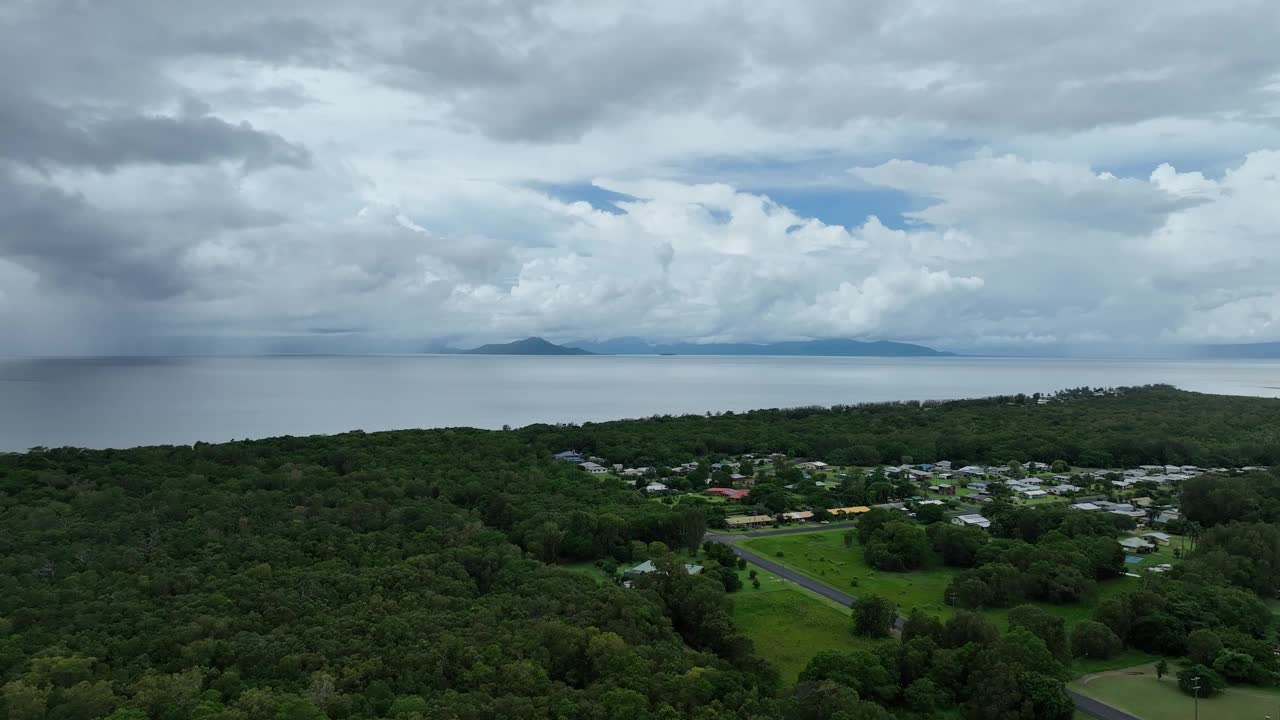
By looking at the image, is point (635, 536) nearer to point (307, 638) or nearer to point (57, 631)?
point (307, 638)

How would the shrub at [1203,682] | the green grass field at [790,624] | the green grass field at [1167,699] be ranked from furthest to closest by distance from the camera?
1. the green grass field at [790,624]
2. the shrub at [1203,682]
3. the green grass field at [1167,699]

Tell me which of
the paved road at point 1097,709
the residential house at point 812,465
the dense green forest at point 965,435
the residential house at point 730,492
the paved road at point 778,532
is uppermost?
the dense green forest at point 965,435

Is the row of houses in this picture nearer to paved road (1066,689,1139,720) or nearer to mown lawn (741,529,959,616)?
mown lawn (741,529,959,616)

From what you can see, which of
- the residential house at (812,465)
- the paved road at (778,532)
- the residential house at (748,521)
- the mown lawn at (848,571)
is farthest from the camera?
the residential house at (812,465)

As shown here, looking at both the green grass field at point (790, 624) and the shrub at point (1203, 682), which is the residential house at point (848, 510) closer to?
the green grass field at point (790, 624)

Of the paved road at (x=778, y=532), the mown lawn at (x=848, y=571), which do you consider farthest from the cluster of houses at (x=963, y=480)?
the mown lawn at (x=848, y=571)

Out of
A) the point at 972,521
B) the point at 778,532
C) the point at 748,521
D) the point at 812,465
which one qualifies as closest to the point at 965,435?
the point at 812,465

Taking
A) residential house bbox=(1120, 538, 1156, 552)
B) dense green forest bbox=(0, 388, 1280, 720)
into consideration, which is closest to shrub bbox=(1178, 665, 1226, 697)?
dense green forest bbox=(0, 388, 1280, 720)

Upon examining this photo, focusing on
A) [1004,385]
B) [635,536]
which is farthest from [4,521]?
[1004,385]
